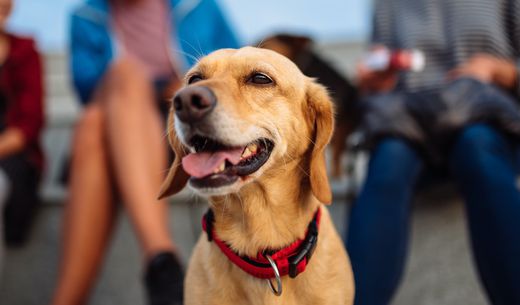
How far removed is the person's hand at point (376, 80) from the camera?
1.79 meters

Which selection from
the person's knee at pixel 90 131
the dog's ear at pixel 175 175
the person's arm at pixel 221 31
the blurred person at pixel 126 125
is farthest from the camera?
the person's arm at pixel 221 31

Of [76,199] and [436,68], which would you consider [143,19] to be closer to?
[76,199]

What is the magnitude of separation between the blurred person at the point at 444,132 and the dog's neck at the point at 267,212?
0.27m

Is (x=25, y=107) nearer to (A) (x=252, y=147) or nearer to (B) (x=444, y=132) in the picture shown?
(A) (x=252, y=147)

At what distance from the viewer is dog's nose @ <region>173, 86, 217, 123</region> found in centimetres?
89

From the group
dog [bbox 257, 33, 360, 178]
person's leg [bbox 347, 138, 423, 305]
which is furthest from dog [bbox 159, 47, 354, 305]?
dog [bbox 257, 33, 360, 178]

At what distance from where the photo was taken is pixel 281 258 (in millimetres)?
1051

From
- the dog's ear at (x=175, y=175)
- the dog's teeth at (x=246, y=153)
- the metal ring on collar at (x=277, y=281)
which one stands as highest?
the dog's teeth at (x=246, y=153)

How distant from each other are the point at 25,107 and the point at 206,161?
4.09 feet

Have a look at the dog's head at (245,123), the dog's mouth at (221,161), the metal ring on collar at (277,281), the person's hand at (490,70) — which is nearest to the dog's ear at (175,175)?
the dog's head at (245,123)

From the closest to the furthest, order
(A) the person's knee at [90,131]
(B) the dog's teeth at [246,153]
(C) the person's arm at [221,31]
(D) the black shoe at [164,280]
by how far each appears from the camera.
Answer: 1. (B) the dog's teeth at [246,153]
2. (D) the black shoe at [164,280]
3. (A) the person's knee at [90,131]
4. (C) the person's arm at [221,31]

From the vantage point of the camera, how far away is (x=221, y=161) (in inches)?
37.6

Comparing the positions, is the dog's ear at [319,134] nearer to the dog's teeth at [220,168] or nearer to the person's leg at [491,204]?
the dog's teeth at [220,168]

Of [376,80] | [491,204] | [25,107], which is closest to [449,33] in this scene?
[376,80]
